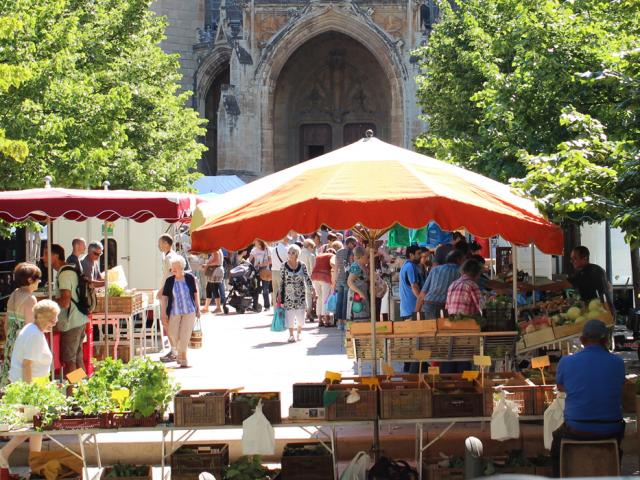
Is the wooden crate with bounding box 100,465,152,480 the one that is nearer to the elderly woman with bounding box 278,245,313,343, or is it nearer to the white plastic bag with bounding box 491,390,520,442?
the white plastic bag with bounding box 491,390,520,442

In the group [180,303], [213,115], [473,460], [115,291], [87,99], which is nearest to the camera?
[473,460]

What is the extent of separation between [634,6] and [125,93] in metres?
11.6

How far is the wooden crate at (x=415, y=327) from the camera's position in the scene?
10906 millimetres

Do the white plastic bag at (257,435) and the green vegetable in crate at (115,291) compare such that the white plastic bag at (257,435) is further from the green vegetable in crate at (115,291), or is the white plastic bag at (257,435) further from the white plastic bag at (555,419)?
the green vegetable in crate at (115,291)

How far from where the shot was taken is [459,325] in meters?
10.9

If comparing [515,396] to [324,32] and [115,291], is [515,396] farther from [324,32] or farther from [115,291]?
[324,32]

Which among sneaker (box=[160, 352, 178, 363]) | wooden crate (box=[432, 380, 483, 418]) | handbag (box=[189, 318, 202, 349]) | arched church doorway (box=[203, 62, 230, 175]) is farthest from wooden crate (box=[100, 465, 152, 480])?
arched church doorway (box=[203, 62, 230, 175])

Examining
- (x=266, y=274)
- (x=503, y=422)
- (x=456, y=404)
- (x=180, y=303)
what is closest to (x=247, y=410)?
(x=456, y=404)

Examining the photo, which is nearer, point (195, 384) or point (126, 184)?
point (195, 384)

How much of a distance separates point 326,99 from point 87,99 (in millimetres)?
31020

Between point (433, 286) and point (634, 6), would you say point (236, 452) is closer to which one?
point (433, 286)

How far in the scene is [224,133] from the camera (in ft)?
148

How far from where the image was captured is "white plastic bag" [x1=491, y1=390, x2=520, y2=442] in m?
8.30

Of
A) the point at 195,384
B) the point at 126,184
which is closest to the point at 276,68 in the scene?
the point at 126,184
